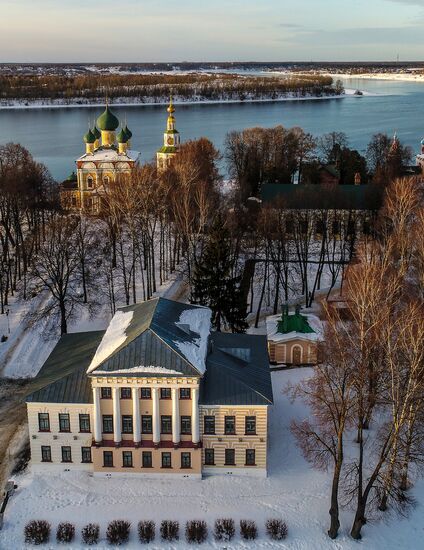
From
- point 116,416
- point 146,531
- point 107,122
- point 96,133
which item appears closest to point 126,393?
point 116,416

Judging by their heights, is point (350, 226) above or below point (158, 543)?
above

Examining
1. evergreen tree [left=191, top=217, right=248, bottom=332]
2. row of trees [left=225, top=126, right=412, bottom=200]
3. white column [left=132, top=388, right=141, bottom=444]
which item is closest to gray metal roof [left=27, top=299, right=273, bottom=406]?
white column [left=132, top=388, right=141, bottom=444]

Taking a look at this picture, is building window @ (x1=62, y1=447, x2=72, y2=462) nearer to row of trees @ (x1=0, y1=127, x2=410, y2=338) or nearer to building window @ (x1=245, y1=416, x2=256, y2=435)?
building window @ (x1=245, y1=416, x2=256, y2=435)

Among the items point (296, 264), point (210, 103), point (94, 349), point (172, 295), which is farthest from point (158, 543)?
point (210, 103)

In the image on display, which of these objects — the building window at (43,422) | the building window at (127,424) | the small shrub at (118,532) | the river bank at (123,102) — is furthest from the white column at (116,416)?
the river bank at (123,102)

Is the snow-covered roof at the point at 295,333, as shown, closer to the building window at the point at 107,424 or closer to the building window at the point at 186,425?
the building window at the point at 186,425

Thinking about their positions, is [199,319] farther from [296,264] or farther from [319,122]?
[319,122]

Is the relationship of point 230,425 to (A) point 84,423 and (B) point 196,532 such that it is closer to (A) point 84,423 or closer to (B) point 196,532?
(B) point 196,532
